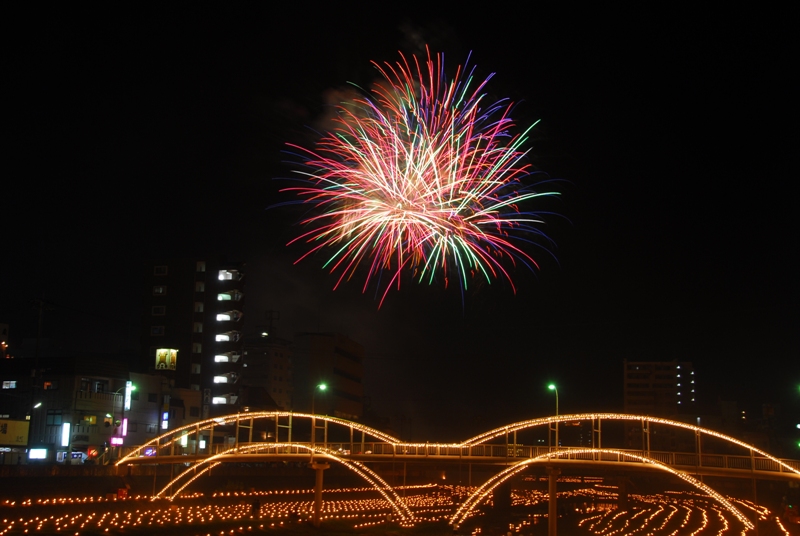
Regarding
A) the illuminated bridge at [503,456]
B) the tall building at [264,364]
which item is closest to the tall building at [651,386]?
the tall building at [264,364]

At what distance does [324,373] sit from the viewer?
432 feet

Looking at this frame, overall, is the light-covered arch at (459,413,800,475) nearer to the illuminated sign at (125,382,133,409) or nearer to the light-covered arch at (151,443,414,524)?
the light-covered arch at (151,443,414,524)

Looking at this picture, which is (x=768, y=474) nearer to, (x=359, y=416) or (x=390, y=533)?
(x=390, y=533)

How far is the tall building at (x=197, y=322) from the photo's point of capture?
10038 centimetres

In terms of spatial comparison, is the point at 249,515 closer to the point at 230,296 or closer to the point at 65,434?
the point at 65,434

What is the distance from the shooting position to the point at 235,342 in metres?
103

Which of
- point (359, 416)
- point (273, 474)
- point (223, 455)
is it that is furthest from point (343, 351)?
point (223, 455)

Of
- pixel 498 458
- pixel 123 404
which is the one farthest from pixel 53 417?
pixel 498 458

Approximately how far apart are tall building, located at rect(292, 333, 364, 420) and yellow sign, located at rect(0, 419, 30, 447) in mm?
61053

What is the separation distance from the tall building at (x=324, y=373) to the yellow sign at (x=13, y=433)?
6105 centimetres

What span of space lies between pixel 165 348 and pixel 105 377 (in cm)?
2234

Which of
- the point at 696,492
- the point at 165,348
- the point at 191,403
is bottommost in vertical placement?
the point at 696,492

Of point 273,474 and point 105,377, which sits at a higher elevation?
point 105,377

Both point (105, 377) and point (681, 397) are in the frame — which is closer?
point (105, 377)
